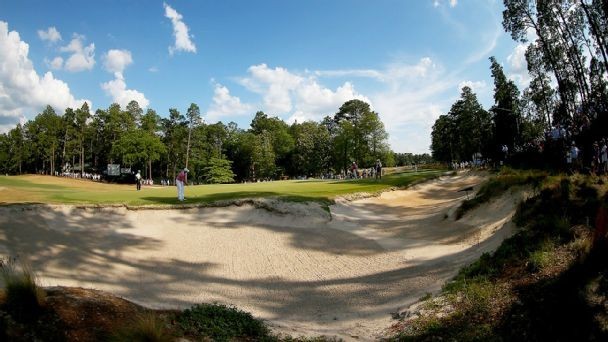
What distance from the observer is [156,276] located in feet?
40.6

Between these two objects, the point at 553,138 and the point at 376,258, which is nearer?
the point at 376,258

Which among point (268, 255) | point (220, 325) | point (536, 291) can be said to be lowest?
point (268, 255)

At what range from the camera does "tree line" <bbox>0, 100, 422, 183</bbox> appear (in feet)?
268

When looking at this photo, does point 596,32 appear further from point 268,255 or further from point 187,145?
point 187,145

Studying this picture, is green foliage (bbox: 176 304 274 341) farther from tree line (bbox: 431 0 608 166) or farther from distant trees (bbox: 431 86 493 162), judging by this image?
distant trees (bbox: 431 86 493 162)

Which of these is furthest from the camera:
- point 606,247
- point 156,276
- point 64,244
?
point 64,244

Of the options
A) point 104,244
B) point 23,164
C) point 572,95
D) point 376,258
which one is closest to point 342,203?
point 376,258

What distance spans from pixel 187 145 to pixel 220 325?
91.2m

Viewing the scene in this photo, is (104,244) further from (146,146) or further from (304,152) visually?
(304,152)

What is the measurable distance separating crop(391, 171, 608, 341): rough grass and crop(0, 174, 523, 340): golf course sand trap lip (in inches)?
52.8

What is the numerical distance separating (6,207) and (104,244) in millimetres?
4548

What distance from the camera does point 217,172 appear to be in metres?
88.2

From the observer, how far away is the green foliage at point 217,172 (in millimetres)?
88250

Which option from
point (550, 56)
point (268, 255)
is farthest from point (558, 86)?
point (268, 255)
